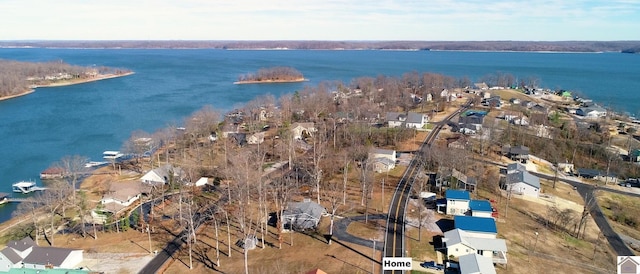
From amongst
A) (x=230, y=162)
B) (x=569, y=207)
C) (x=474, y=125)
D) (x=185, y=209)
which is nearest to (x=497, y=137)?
(x=474, y=125)

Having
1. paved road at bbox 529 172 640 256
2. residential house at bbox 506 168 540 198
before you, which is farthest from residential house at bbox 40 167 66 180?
paved road at bbox 529 172 640 256

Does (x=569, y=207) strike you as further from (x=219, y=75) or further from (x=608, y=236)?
(x=219, y=75)

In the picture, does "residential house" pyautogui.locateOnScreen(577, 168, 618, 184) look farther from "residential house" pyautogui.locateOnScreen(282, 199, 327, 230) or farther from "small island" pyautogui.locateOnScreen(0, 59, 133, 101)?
"small island" pyautogui.locateOnScreen(0, 59, 133, 101)

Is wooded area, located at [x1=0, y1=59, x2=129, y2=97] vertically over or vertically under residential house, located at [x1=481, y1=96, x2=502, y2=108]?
over

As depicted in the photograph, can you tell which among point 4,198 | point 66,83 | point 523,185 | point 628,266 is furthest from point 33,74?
point 628,266

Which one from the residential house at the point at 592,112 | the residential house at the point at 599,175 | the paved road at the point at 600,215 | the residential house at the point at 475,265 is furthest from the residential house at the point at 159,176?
the residential house at the point at 592,112

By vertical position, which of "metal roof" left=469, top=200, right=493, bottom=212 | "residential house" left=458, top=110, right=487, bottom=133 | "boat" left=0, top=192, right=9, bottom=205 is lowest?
"boat" left=0, top=192, right=9, bottom=205

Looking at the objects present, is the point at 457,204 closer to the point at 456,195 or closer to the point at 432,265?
the point at 456,195
